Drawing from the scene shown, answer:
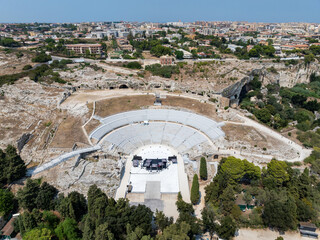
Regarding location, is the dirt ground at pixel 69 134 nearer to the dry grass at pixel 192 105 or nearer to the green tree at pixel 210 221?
the dry grass at pixel 192 105

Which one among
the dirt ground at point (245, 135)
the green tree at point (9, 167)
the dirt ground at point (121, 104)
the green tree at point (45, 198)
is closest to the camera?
the green tree at point (45, 198)

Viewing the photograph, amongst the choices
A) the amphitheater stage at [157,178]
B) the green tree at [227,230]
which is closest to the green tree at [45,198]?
the amphitheater stage at [157,178]

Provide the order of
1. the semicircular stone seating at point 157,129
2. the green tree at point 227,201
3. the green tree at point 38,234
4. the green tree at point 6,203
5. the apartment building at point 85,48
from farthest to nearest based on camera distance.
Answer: the apartment building at point 85,48 < the semicircular stone seating at point 157,129 < the green tree at point 227,201 < the green tree at point 6,203 < the green tree at point 38,234

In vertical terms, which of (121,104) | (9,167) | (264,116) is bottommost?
(9,167)

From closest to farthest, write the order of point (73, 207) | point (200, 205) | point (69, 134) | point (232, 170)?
point (73, 207) < point (200, 205) < point (232, 170) < point (69, 134)

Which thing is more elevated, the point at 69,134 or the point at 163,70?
the point at 163,70

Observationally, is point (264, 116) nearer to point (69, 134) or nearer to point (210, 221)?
point (210, 221)

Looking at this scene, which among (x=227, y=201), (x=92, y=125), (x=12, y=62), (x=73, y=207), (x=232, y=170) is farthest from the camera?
(x=12, y=62)

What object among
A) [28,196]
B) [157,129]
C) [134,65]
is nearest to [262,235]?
[157,129]

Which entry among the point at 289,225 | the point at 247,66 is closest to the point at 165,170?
the point at 289,225

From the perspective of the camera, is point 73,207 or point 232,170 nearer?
point 73,207
